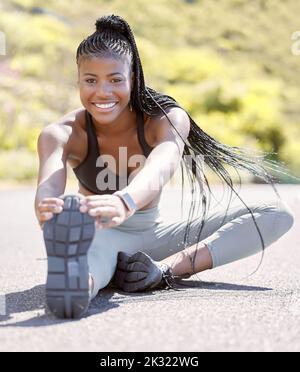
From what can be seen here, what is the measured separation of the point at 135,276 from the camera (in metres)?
2.48

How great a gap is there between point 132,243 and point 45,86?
14742 millimetres

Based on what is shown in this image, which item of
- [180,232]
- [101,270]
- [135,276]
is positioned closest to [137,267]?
[135,276]

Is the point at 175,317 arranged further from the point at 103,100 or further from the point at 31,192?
the point at 31,192

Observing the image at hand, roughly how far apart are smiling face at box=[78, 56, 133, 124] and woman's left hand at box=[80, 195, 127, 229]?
0.50 metres

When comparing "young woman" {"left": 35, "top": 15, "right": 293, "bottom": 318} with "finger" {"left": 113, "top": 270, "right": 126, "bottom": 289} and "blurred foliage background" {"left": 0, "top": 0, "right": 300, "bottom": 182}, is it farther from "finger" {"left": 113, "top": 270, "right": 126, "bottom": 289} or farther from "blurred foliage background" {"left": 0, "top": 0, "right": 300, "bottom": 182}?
"blurred foliage background" {"left": 0, "top": 0, "right": 300, "bottom": 182}

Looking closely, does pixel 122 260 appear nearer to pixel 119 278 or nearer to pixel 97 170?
pixel 119 278

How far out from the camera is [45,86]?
55.8ft

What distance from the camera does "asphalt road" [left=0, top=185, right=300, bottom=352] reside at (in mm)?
1748

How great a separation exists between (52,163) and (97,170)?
25cm

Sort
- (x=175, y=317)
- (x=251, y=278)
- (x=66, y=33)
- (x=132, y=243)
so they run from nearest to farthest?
(x=175, y=317), (x=132, y=243), (x=251, y=278), (x=66, y=33)

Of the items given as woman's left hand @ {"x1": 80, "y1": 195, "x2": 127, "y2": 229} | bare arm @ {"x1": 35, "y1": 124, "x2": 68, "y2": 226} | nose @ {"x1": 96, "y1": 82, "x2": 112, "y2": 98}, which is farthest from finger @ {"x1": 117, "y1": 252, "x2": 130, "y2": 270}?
nose @ {"x1": 96, "y1": 82, "x2": 112, "y2": 98}

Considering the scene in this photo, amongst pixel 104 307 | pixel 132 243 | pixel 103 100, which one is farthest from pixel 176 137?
pixel 104 307

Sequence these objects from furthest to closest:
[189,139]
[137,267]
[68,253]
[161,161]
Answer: [189,139] → [137,267] → [161,161] → [68,253]
